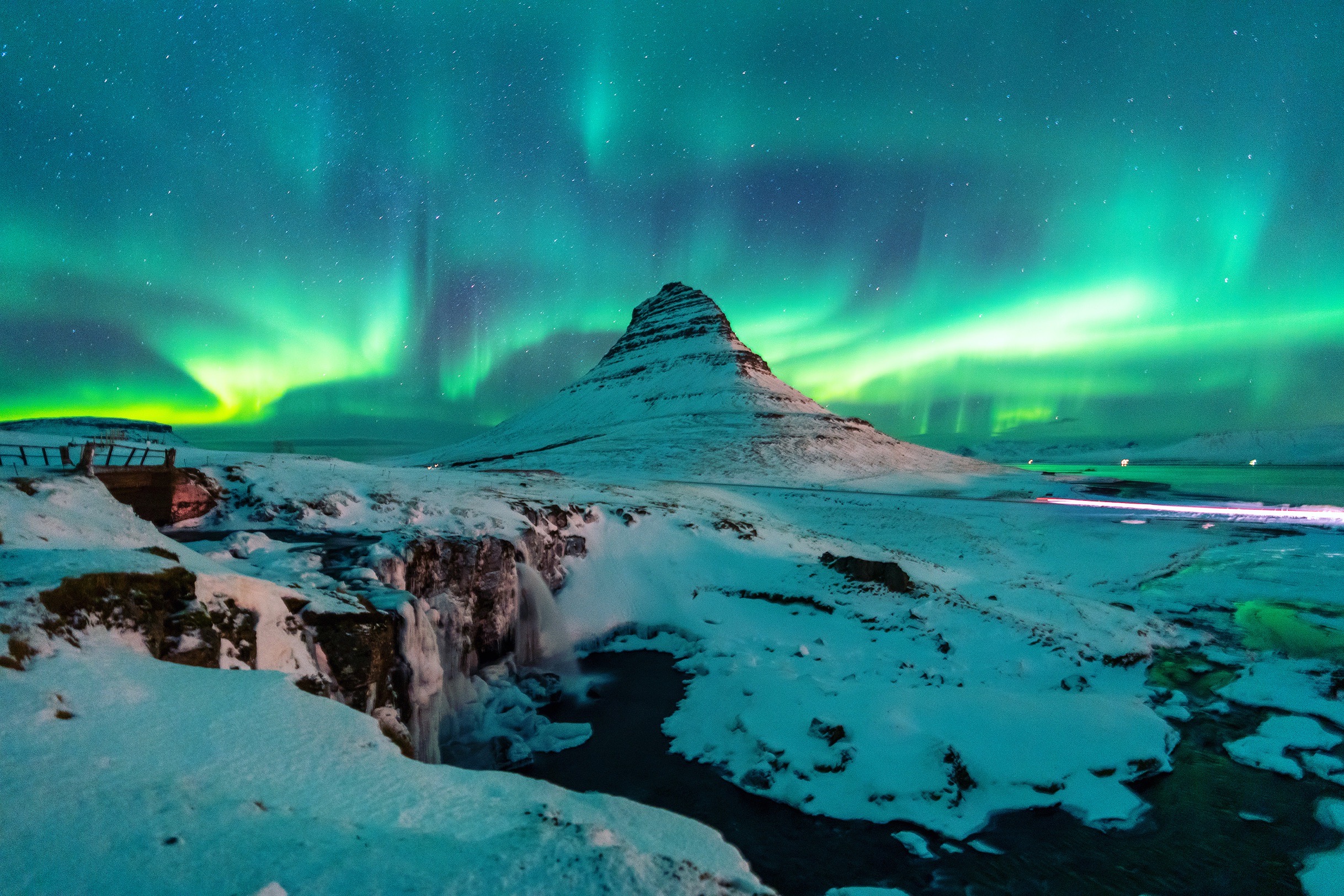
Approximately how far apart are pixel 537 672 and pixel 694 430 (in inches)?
3092

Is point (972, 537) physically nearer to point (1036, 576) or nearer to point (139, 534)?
point (1036, 576)

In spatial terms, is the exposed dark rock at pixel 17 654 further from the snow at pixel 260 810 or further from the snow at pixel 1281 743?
the snow at pixel 1281 743

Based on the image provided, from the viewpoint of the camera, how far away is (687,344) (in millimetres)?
162875

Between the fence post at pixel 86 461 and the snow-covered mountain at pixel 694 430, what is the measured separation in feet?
134

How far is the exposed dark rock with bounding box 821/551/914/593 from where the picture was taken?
769 inches

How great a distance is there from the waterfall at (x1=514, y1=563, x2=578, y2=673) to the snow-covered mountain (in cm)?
3437

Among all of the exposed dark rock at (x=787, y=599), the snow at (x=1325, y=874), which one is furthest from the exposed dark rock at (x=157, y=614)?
the exposed dark rock at (x=787, y=599)

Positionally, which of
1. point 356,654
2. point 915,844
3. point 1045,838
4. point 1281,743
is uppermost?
point 356,654

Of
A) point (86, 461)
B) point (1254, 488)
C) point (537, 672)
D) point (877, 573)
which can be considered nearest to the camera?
point (86, 461)

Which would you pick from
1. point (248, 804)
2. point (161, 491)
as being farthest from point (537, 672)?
point (248, 804)

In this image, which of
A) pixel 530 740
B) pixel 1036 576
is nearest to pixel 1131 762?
pixel 530 740

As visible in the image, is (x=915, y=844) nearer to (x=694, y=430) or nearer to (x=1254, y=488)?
(x=694, y=430)

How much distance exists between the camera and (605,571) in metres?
20.8

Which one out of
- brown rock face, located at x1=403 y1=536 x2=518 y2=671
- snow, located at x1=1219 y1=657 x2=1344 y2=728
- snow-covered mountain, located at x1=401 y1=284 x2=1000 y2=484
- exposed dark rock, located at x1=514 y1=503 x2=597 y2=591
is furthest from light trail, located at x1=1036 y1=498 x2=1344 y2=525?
brown rock face, located at x1=403 y1=536 x2=518 y2=671
